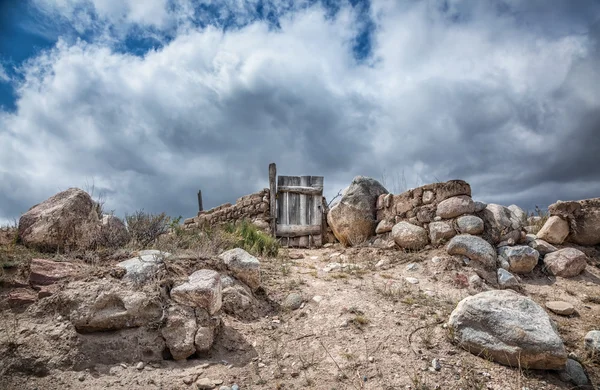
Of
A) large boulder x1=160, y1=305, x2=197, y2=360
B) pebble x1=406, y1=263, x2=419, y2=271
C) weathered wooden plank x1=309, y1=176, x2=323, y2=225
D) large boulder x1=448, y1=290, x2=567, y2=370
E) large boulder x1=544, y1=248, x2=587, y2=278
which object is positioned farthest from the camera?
weathered wooden plank x1=309, y1=176, x2=323, y2=225

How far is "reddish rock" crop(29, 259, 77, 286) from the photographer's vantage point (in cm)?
377

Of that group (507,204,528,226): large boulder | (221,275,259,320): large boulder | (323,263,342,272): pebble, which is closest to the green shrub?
(323,263,342,272): pebble

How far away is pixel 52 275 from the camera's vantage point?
3.82m

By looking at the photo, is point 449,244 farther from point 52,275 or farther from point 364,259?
point 52,275

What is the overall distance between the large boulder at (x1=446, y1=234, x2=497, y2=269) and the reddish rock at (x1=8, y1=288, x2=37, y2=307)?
5.65m

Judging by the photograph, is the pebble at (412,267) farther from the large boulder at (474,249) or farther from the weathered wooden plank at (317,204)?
the weathered wooden plank at (317,204)

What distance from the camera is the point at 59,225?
5305mm

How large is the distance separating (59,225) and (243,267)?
2.93 metres

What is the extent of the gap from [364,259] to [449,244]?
1.54 metres

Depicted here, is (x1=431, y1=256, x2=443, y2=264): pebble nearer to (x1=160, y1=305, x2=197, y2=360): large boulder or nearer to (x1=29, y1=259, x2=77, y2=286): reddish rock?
(x1=160, y1=305, x2=197, y2=360): large boulder

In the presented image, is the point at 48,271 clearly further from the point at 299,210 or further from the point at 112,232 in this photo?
the point at 299,210

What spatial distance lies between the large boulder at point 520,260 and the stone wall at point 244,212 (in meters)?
5.42

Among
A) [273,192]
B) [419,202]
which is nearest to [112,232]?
[273,192]

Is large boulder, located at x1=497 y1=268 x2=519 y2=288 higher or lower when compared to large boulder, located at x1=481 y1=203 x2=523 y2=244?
lower
